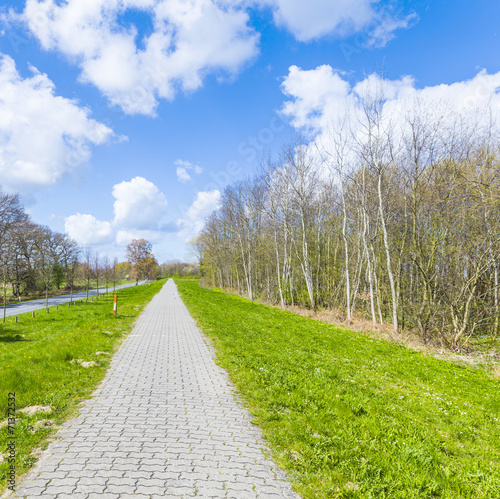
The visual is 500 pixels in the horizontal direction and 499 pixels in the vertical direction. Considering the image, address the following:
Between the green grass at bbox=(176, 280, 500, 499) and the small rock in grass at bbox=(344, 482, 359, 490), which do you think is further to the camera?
the green grass at bbox=(176, 280, 500, 499)

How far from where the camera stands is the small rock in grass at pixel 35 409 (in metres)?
4.40

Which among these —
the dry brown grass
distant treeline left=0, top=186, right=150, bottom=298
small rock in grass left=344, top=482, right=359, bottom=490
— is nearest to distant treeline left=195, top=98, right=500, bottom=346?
the dry brown grass

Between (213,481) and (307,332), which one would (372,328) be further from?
(213,481)

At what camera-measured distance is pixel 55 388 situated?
5355 mm

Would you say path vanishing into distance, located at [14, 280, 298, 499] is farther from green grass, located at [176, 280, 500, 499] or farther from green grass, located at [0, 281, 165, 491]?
green grass, located at [176, 280, 500, 499]

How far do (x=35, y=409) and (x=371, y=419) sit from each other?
17.4ft

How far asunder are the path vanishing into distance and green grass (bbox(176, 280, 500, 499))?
39cm

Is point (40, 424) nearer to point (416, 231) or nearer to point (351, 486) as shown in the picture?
point (351, 486)

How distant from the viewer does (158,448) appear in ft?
11.8

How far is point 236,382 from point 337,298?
16.8 m

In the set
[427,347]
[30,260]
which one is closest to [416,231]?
[427,347]

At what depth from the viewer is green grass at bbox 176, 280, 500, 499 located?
320 centimetres

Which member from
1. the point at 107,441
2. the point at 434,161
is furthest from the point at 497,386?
the point at 434,161

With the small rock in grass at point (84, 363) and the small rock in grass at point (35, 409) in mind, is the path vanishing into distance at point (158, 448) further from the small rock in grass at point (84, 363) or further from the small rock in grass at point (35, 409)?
the small rock in grass at point (84, 363)
